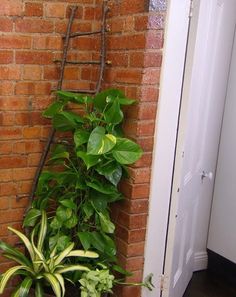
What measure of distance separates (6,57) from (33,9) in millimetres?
273

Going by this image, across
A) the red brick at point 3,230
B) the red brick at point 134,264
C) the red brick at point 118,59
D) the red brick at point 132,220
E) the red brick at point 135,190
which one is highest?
the red brick at point 118,59

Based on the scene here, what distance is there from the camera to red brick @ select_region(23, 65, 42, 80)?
1866mm

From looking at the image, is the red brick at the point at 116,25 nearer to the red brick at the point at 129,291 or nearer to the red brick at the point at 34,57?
the red brick at the point at 34,57

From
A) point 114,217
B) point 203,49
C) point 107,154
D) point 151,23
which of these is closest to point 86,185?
point 107,154

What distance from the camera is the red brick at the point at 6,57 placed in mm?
1802

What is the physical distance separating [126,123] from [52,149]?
1.44 ft

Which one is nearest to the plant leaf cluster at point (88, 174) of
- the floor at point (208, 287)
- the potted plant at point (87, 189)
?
the potted plant at point (87, 189)

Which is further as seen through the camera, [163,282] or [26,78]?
[163,282]

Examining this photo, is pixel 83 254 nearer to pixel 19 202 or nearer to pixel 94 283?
pixel 94 283

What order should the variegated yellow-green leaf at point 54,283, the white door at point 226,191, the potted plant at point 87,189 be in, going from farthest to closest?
1. the white door at point 226,191
2. the potted plant at point 87,189
3. the variegated yellow-green leaf at point 54,283

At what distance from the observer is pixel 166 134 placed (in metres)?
1.89

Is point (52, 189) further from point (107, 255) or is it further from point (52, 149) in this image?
point (107, 255)

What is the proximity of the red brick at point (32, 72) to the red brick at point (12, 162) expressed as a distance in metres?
0.42

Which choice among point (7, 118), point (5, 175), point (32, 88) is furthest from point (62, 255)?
point (32, 88)
